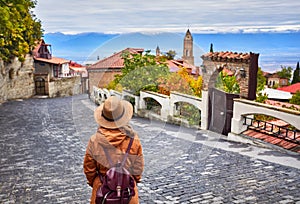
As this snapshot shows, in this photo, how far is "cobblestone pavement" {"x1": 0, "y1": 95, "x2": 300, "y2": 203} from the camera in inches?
211

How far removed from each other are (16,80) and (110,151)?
24.4 m

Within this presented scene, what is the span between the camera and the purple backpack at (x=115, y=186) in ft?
11.0

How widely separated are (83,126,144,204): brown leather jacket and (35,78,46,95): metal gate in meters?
28.0

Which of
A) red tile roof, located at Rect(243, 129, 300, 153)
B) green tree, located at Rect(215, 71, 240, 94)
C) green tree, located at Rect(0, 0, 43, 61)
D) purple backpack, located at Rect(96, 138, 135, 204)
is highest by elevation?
green tree, located at Rect(0, 0, 43, 61)

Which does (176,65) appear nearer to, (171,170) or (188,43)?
(188,43)

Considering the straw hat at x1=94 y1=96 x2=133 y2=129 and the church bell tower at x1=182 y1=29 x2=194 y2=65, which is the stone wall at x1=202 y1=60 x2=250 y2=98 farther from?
the straw hat at x1=94 y1=96 x2=133 y2=129

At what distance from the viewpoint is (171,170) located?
260 inches

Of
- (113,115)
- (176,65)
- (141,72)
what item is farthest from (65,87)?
(113,115)

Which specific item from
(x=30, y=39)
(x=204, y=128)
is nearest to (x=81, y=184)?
(x=204, y=128)

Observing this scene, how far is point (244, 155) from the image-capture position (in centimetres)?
743

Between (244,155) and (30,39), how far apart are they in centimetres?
2302

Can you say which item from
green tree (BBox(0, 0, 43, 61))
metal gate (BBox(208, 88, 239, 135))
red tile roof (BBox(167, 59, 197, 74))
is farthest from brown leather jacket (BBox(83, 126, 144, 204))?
green tree (BBox(0, 0, 43, 61))

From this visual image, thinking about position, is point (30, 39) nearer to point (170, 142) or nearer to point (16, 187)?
point (170, 142)

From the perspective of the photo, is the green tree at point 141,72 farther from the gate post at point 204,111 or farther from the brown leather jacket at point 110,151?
the brown leather jacket at point 110,151
